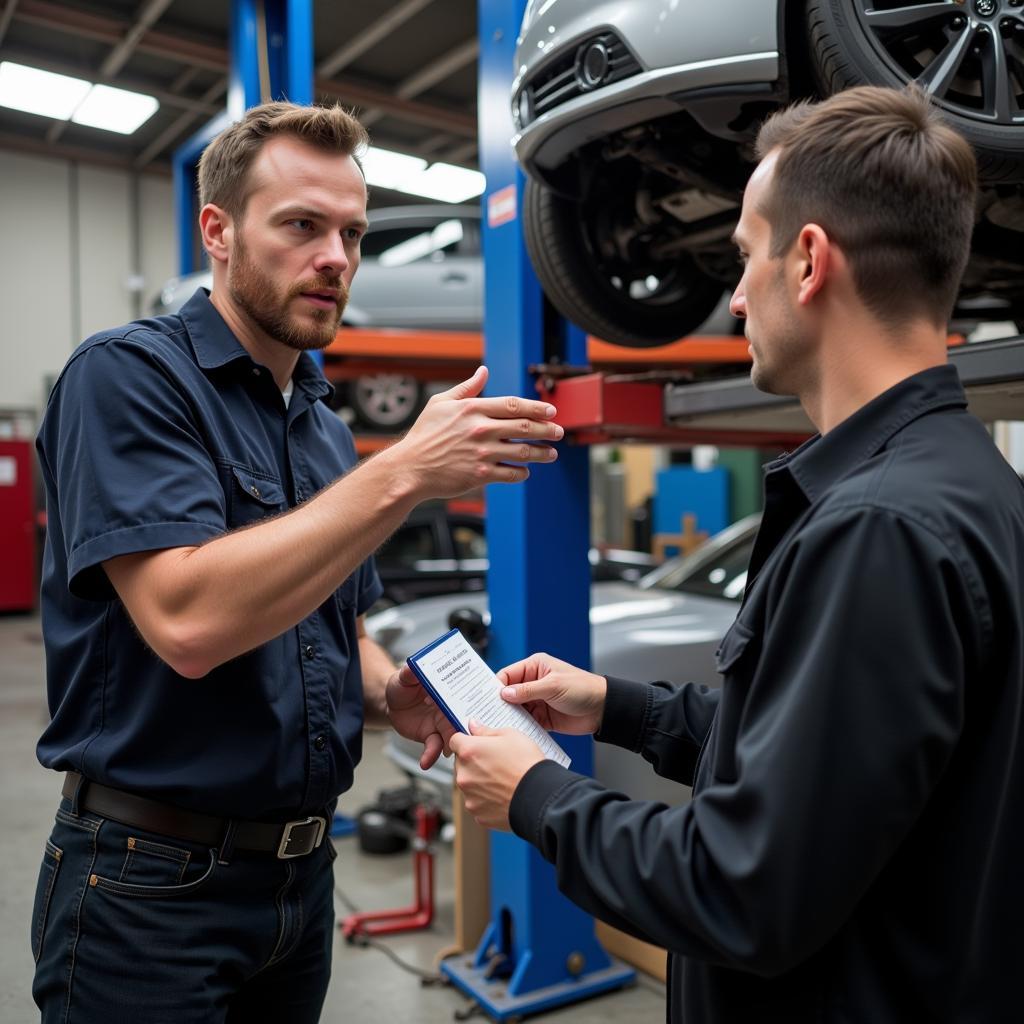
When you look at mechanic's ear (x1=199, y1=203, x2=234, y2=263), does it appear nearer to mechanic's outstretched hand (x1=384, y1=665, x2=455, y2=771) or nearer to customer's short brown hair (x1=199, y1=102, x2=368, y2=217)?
customer's short brown hair (x1=199, y1=102, x2=368, y2=217)

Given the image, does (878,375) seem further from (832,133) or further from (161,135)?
(161,135)

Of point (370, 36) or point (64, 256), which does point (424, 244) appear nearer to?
point (370, 36)

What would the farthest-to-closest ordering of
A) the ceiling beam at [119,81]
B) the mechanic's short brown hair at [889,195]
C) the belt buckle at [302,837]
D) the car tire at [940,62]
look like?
the ceiling beam at [119,81], the car tire at [940,62], the belt buckle at [302,837], the mechanic's short brown hair at [889,195]

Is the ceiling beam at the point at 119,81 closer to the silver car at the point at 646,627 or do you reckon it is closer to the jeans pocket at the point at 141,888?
the silver car at the point at 646,627

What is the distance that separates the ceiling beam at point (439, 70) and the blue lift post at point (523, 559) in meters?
6.80

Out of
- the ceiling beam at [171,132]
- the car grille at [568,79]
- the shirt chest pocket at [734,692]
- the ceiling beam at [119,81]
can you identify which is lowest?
the shirt chest pocket at [734,692]

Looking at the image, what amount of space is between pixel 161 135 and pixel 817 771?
12998 mm

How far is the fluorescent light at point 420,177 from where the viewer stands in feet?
38.5

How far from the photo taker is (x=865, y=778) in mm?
815

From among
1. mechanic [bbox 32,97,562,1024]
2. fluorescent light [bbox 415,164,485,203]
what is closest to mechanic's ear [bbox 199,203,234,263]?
mechanic [bbox 32,97,562,1024]

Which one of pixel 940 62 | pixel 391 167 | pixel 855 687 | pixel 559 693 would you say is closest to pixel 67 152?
pixel 391 167

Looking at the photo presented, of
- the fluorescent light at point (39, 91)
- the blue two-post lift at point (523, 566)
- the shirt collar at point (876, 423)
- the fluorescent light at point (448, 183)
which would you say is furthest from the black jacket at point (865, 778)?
the fluorescent light at point (448, 183)

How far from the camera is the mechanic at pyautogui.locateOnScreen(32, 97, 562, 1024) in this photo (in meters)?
1.25

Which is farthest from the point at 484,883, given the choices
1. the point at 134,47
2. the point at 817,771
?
the point at 134,47
